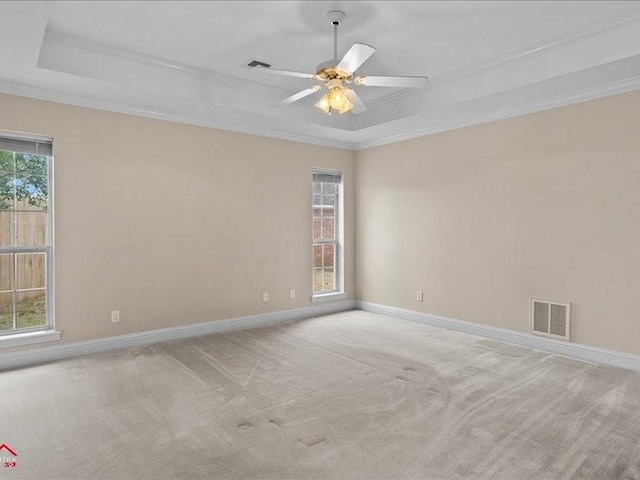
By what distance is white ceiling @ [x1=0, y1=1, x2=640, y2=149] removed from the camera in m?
2.96

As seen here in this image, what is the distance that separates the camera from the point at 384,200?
6.06 m

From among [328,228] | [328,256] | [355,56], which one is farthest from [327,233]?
[355,56]

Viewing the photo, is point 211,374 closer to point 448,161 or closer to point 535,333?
point 535,333

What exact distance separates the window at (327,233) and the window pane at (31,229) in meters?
3.37

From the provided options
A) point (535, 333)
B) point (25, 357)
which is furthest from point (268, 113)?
point (535, 333)

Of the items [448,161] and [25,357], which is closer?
[25,357]

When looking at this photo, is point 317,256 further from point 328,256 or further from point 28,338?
point 28,338

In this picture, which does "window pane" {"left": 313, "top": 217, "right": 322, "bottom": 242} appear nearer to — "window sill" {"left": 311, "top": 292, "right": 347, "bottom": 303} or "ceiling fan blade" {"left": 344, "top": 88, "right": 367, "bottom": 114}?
"window sill" {"left": 311, "top": 292, "right": 347, "bottom": 303}

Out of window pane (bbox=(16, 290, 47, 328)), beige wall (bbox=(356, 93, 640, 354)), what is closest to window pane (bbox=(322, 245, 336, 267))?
beige wall (bbox=(356, 93, 640, 354))

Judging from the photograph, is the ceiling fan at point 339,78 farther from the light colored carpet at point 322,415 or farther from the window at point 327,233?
the window at point 327,233

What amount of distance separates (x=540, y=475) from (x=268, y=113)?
4.06 m

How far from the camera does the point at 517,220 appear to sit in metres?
4.55

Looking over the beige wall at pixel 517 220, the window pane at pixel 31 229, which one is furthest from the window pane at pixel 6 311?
the beige wall at pixel 517 220

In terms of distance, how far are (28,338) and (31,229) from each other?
3.42ft
